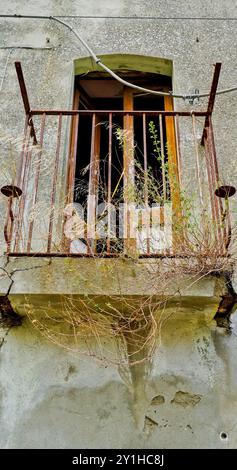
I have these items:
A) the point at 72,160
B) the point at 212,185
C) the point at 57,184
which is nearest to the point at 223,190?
the point at 212,185

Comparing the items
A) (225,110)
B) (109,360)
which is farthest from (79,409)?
(225,110)

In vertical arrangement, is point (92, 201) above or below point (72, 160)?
below

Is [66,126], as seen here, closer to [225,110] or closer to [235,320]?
[225,110]

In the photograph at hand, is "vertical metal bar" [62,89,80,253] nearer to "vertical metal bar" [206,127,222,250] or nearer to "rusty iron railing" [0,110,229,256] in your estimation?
"rusty iron railing" [0,110,229,256]

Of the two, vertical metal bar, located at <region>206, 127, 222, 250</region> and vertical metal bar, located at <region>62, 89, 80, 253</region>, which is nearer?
vertical metal bar, located at <region>206, 127, 222, 250</region>

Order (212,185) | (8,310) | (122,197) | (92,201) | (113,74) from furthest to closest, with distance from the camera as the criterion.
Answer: (113,74)
(92,201)
(212,185)
(122,197)
(8,310)

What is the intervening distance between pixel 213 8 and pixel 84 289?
4445 mm

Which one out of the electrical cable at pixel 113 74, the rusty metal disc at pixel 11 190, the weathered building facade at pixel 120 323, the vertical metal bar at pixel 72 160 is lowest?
the weathered building facade at pixel 120 323

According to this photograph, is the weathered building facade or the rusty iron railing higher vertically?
the rusty iron railing

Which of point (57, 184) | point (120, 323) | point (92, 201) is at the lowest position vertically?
point (120, 323)

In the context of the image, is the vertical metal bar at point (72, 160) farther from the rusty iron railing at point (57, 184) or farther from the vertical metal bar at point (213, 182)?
the vertical metal bar at point (213, 182)

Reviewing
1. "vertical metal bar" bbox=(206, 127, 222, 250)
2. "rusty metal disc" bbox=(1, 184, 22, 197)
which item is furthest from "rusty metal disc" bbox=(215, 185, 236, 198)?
"rusty metal disc" bbox=(1, 184, 22, 197)

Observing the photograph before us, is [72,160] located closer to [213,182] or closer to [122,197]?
[122,197]

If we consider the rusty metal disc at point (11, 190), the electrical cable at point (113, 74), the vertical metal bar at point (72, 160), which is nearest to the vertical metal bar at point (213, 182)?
the electrical cable at point (113, 74)
